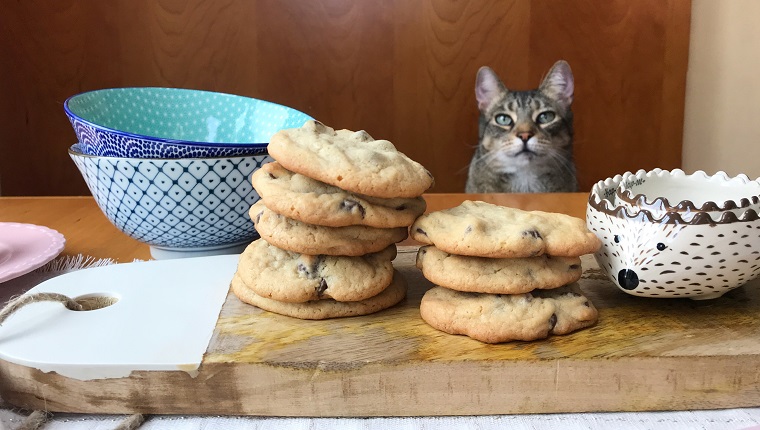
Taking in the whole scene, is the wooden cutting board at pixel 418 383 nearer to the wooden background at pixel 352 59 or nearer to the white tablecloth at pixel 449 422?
the white tablecloth at pixel 449 422

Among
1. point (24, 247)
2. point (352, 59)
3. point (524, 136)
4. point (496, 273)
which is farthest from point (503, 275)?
point (352, 59)

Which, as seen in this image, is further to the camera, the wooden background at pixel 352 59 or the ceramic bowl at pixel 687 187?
the wooden background at pixel 352 59

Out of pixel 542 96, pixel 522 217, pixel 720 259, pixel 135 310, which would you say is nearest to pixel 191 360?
pixel 135 310

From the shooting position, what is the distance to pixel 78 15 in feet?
7.92

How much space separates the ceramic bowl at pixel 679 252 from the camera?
2.15ft

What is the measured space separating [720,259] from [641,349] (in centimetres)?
13

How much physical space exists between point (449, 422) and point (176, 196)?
504 mm

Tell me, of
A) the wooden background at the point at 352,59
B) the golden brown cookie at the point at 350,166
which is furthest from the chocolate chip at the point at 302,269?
the wooden background at the point at 352,59

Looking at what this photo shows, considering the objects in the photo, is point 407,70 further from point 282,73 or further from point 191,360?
point 191,360

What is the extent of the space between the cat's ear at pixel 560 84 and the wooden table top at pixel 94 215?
0.95m

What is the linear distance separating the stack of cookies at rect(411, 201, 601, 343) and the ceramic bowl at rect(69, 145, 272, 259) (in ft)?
1.10

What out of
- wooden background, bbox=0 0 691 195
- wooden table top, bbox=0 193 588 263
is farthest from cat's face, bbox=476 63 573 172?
wooden table top, bbox=0 193 588 263

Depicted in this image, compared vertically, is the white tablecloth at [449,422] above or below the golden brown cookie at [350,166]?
below

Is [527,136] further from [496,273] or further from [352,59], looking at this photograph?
[496,273]
